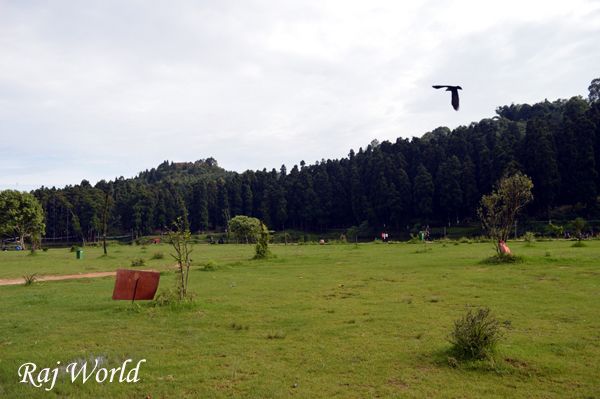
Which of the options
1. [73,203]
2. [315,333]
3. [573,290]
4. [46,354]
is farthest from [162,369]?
[73,203]

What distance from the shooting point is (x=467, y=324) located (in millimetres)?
8906

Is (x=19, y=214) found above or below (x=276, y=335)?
above

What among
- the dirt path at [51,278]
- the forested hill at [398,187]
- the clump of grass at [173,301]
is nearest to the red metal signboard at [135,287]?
the clump of grass at [173,301]

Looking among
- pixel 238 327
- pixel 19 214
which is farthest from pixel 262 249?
pixel 19 214

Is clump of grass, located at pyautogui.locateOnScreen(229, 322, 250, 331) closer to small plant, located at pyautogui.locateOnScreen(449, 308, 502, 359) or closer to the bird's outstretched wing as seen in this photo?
small plant, located at pyautogui.locateOnScreen(449, 308, 502, 359)

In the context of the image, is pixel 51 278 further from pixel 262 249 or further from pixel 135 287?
pixel 262 249

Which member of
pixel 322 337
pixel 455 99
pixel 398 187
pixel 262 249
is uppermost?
pixel 398 187

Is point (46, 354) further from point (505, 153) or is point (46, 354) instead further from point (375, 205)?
point (375, 205)

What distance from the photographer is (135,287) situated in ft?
49.3

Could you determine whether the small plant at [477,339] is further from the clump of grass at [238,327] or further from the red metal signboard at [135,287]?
the red metal signboard at [135,287]

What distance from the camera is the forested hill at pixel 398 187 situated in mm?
68062

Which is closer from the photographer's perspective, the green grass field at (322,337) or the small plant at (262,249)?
the green grass field at (322,337)

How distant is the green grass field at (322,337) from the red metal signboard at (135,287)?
41 centimetres

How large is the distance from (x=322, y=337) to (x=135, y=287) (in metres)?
7.14
